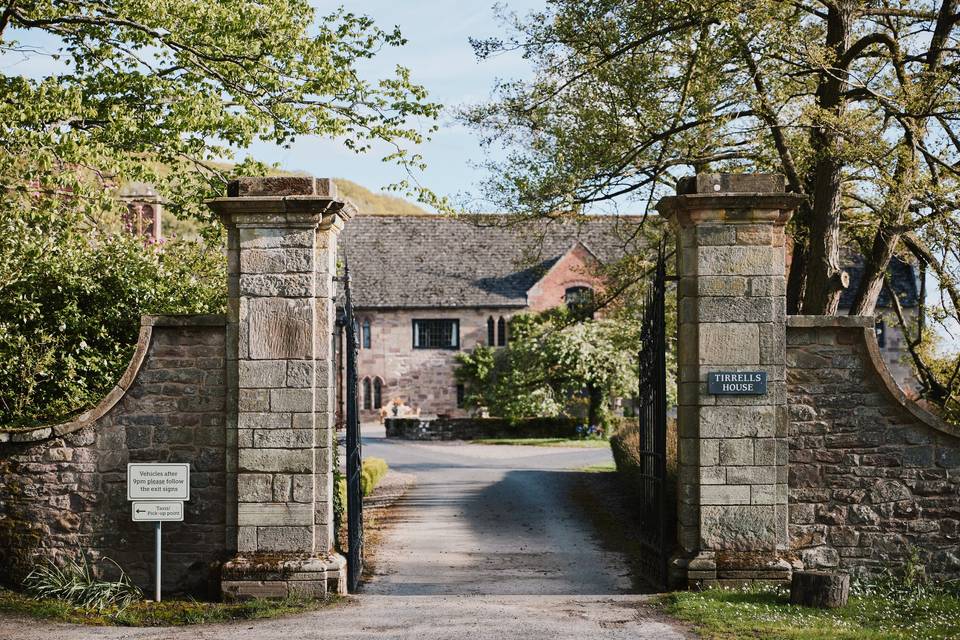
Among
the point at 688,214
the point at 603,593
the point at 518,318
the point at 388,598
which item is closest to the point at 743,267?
the point at 688,214

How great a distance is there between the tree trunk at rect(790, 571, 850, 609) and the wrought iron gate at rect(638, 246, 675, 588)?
1375 millimetres

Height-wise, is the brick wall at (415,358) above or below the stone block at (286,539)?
above

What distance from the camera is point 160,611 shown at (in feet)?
28.2

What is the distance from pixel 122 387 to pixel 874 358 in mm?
6845

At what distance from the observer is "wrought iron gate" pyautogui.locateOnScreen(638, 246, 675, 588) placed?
9.35m

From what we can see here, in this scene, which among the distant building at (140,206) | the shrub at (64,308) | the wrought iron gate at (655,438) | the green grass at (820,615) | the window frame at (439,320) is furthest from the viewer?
the window frame at (439,320)

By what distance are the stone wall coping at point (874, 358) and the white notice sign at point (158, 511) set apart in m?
5.77

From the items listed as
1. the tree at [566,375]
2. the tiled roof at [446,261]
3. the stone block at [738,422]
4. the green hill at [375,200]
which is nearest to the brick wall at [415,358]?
the tiled roof at [446,261]

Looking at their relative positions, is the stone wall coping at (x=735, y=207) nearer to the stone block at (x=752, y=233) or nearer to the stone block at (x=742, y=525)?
the stone block at (x=752, y=233)

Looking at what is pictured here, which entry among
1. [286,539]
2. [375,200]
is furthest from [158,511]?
[375,200]

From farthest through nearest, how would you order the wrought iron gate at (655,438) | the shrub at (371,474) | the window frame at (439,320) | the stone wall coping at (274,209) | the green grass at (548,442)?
1. the window frame at (439,320)
2. the green grass at (548,442)
3. the shrub at (371,474)
4. the wrought iron gate at (655,438)
5. the stone wall coping at (274,209)

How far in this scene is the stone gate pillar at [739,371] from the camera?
8.89m

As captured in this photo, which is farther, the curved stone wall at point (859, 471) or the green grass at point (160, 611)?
the curved stone wall at point (859, 471)

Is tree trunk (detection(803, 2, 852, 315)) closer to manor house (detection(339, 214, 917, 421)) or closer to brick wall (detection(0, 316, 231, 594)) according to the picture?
brick wall (detection(0, 316, 231, 594))
